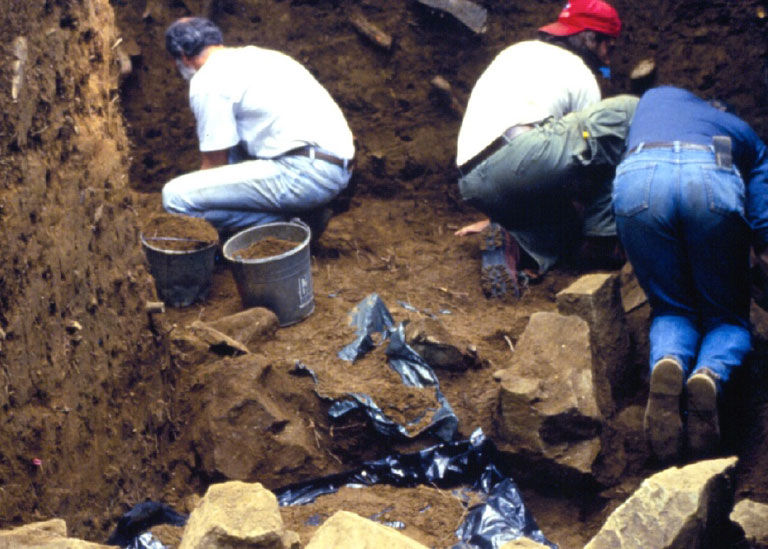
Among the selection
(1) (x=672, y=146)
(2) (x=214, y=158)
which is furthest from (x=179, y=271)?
(1) (x=672, y=146)

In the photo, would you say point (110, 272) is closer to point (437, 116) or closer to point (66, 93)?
point (66, 93)

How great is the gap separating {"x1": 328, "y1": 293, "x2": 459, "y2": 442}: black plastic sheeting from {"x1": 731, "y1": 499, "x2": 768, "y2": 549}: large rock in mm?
1132

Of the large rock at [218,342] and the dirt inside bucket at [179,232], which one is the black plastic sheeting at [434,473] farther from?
the dirt inside bucket at [179,232]

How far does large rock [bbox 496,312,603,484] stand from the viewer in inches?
134

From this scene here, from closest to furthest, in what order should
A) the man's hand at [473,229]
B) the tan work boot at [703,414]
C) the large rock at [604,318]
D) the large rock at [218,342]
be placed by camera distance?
the tan work boot at [703,414], the large rock at [218,342], the large rock at [604,318], the man's hand at [473,229]

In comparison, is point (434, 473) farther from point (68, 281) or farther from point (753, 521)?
point (68, 281)

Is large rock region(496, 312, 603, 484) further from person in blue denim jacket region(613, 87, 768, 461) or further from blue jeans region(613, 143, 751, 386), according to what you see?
blue jeans region(613, 143, 751, 386)

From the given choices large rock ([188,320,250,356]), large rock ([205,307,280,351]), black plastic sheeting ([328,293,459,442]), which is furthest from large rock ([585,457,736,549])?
large rock ([205,307,280,351])

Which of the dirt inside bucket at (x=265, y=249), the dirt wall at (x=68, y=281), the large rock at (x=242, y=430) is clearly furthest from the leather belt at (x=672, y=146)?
the dirt wall at (x=68, y=281)

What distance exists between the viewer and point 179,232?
16.4ft

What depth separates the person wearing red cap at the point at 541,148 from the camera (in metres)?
4.75

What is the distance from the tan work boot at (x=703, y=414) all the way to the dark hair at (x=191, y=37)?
3447 millimetres

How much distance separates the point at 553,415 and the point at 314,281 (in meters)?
2.36

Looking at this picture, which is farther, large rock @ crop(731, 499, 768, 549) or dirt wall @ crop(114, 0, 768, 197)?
dirt wall @ crop(114, 0, 768, 197)
